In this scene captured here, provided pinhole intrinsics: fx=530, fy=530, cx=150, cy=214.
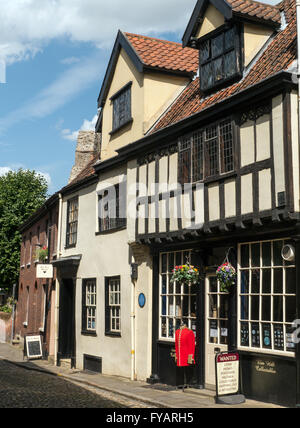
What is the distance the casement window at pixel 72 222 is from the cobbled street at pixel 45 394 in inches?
225

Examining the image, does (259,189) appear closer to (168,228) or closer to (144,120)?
(168,228)

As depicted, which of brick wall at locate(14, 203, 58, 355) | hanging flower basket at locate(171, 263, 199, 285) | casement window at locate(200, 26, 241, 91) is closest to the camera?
hanging flower basket at locate(171, 263, 199, 285)

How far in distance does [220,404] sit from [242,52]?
8.22 m

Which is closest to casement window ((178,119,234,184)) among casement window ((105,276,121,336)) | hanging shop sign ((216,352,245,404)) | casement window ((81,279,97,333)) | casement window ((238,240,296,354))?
casement window ((238,240,296,354))

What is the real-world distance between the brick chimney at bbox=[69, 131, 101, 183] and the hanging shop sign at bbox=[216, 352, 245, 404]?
47.3 ft

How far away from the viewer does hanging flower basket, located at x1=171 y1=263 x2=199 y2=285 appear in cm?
1292

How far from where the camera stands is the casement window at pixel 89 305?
61.1ft

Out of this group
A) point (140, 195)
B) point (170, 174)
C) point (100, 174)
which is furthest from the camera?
point (100, 174)

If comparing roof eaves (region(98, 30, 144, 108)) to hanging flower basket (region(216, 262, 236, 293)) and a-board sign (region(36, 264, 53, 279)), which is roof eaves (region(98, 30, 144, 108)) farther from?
hanging flower basket (region(216, 262, 236, 293))

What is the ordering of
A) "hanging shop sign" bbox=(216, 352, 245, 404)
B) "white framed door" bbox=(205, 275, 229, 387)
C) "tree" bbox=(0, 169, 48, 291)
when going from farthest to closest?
"tree" bbox=(0, 169, 48, 291) < "white framed door" bbox=(205, 275, 229, 387) < "hanging shop sign" bbox=(216, 352, 245, 404)

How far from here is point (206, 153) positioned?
12594 millimetres

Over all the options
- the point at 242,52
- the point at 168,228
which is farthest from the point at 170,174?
A: the point at 242,52

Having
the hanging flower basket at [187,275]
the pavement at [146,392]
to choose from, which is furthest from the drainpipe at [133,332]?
the hanging flower basket at [187,275]
